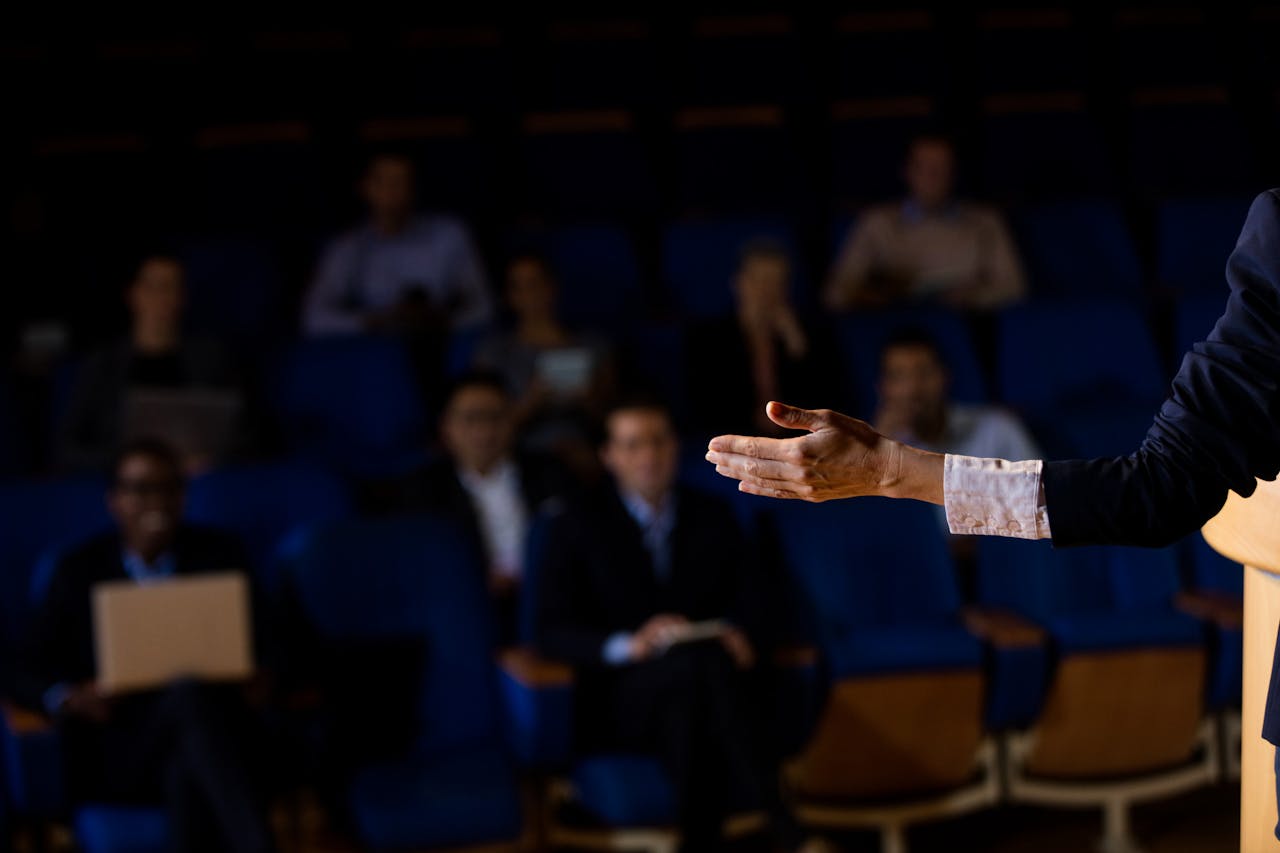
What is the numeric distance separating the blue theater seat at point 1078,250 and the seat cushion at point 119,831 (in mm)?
1216

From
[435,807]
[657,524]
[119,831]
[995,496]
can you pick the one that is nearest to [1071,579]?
[657,524]

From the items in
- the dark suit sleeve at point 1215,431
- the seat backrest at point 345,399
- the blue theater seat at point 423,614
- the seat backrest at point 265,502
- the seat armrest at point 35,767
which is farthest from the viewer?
the seat backrest at point 345,399

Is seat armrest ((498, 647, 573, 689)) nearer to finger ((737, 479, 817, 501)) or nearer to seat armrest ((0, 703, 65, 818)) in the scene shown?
seat armrest ((0, 703, 65, 818))

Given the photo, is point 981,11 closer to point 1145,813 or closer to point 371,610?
point 1145,813

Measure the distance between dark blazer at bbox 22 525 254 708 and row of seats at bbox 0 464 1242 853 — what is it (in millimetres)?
60

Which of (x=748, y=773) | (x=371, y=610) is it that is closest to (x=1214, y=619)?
(x=748, y=773)

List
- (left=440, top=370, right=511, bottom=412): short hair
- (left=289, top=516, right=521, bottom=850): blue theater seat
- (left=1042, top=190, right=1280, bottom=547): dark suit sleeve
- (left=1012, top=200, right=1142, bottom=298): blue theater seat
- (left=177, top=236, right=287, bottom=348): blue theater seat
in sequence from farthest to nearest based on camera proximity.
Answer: (left=1012, top=200, right=1142, bottom=298): blue theater seat, (left=177, top=236, right=287, bottom=348): blue theater seat, (left=440, top=370, right=511, bottom=412): short hair, (left=289, top=516, right=521, bottom=850): blue theater seat, (left=1042, top=190, right=1280, bottom=547): dark suit sleeve

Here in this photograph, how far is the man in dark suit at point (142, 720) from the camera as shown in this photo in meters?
1.10

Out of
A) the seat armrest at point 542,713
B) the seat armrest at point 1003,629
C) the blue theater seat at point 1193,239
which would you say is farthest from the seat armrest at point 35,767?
the blue theater seat at point 1193,239

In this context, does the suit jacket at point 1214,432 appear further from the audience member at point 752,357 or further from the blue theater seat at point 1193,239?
the blue theater seat at point 1193,239

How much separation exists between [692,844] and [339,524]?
369 millimetres

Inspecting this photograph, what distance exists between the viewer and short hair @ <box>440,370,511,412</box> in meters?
1.44

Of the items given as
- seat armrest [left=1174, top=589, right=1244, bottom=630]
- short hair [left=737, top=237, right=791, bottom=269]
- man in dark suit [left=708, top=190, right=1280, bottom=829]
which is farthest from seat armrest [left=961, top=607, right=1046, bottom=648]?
man in dark suit [left=708, top=190, right=1280, bottom=829]

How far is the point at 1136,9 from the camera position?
2.38m
